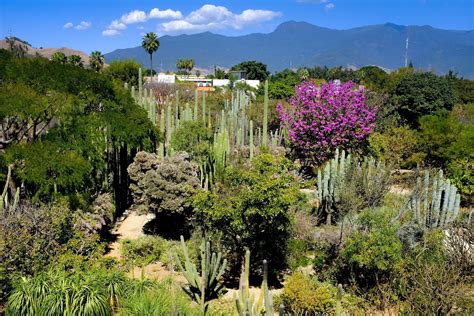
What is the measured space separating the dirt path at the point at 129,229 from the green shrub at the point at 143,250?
0.28 m

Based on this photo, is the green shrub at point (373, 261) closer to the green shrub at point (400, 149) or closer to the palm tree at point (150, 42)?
the green shrub at point (400, 149)

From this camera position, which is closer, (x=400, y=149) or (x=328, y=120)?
(x=328, y=120)

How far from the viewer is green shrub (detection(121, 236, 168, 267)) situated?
35.1ft

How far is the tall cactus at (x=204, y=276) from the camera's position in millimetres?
8625

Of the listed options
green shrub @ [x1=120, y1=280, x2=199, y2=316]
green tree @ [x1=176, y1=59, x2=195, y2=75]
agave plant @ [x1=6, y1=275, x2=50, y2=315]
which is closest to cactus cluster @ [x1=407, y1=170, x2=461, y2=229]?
green shrub @ [x1=120, y1=280, x2=199, y2=316]

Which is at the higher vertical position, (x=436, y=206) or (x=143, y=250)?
(x=436, y=206)

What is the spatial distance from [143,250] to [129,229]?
221 cm

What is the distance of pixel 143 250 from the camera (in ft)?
36.4

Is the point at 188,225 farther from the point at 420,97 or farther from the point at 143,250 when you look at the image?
the point at 420,97

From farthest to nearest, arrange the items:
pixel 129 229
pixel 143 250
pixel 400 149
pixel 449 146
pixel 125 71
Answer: pixel 125 71 < pixel 400 149 < pixel 449 146 < pixel 129 229 < pixel 143 250

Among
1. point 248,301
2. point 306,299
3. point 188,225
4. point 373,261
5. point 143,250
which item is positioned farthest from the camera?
point 188,225

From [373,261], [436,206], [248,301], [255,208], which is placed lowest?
[373,261]

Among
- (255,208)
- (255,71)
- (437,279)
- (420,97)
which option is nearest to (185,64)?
(255,71)

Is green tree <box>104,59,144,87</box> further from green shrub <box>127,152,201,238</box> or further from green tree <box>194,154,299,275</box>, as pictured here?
green tree <box>194,154,299,275</box>
